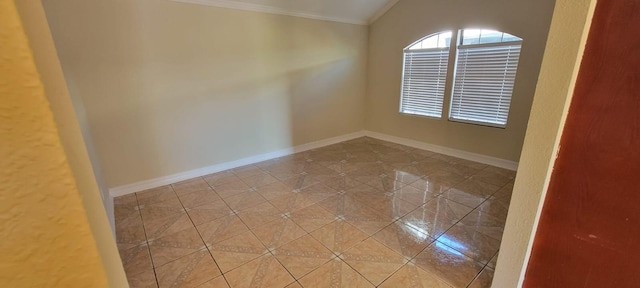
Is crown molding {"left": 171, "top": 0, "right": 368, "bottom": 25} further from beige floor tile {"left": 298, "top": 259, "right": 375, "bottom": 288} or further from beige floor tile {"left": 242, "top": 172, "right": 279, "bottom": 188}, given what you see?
beige floor tile {"left": 298, "top": 259, "right": 375, "bottom": 288}

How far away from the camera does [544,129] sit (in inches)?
43.4

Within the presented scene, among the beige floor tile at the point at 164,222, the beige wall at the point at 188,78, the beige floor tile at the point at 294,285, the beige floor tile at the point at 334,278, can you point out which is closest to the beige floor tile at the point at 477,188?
the beige floor tile at the point at 334,278

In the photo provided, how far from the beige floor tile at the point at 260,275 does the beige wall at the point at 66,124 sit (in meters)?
1.41

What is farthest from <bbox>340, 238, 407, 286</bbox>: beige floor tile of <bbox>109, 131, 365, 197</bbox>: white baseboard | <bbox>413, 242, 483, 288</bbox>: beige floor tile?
<bbox>109, 131, 365, 197</bbox>: white baseboard

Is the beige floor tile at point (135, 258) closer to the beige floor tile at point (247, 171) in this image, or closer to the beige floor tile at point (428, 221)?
the beige floor tile at point (247, 171)

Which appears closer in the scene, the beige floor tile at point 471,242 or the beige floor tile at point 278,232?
the beige floor tile at point 471,242

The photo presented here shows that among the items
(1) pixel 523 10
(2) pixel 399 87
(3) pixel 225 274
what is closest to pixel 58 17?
(3) pixel 225 274

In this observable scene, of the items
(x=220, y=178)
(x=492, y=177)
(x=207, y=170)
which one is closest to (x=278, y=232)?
(x=220, y=178)

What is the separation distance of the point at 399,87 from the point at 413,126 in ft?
2.30

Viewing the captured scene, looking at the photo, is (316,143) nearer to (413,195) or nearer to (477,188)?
(413,195)

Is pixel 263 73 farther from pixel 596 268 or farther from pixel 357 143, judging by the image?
pixel 596 268

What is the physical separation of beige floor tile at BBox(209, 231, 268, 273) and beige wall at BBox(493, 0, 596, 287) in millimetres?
1521

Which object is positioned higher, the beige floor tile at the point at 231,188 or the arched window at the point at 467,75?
the arched window at the point at 467,75

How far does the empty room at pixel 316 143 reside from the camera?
13.1 inches
